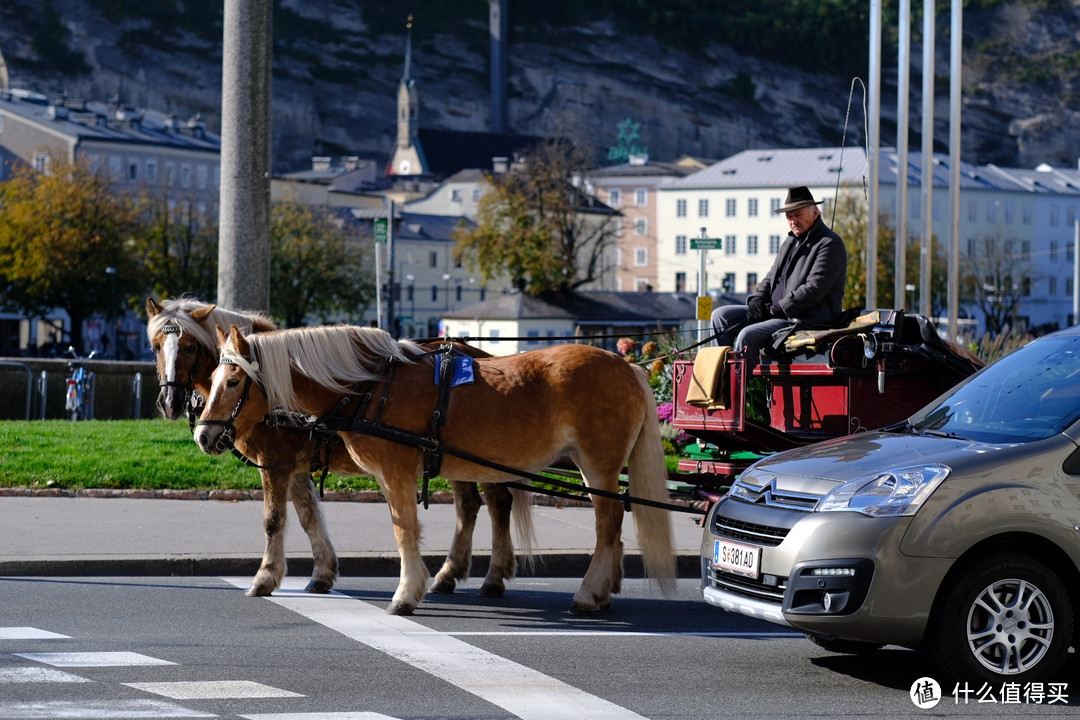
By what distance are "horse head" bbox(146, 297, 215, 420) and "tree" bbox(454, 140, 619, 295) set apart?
253 feet

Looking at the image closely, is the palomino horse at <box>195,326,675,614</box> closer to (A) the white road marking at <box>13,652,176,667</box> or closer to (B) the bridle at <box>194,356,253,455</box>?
(B) the bridle at <box>194,356,253,455</box>

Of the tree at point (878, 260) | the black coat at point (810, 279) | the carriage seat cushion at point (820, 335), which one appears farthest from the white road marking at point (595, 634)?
the tree at point (878, 260)

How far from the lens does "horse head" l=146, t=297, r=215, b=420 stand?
10.7 metres

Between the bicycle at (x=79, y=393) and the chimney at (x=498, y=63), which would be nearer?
the bicycle at (x=79, y=393)

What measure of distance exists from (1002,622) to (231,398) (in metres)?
5.03

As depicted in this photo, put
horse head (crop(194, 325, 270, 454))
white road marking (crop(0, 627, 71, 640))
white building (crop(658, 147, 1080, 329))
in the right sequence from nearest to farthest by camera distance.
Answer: white road marking (crop(0, 627, 71, 640))
horse head (crop(194, 325, 270, 454))
white building (crop(658, 147, 1080, 329))

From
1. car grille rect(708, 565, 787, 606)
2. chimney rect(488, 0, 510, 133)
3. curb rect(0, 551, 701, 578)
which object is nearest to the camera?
car grille rect(708, 565, 787, 606)

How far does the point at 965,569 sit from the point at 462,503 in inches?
178

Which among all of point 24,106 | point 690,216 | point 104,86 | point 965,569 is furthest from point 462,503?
point 104,86

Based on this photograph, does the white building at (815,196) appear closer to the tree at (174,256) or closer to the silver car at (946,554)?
the tree at (174,256)

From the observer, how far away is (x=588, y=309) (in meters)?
87.6

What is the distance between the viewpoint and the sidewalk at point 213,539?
11305mm

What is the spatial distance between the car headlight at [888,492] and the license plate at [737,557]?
45cm

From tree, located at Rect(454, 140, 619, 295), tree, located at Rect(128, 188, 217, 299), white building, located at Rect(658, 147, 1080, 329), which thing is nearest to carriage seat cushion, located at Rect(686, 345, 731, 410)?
tree, located at Rect(128, 188, 217, 299)
